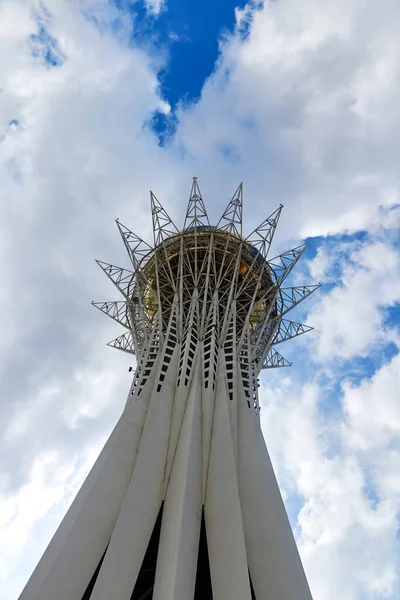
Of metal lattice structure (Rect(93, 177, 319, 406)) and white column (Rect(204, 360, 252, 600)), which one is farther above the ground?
metal lattice structure (Rect(93, 177, 319, 406))

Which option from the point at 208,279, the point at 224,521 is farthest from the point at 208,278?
the point at 224,521

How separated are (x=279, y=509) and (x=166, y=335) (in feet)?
36.8

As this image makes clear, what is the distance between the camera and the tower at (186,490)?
14.9 m

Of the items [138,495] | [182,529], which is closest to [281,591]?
[182,529]

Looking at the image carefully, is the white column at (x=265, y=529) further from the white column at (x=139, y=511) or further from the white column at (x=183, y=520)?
the white column at (x=139, y=511)

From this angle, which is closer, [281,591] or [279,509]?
[281,591]

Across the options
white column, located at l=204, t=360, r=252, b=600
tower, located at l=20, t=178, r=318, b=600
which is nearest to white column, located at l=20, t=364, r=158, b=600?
tower, located at l=20, t=178, r=318, b=600

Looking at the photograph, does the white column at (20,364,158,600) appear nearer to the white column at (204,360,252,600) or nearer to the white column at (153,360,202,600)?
the white column at (153,360,202,600)

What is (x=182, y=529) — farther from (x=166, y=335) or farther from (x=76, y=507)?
(x=166, y=335)

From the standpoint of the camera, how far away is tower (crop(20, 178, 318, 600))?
48.9 ft

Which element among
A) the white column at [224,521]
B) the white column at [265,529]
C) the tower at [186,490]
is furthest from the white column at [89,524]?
the white column at [265,529]

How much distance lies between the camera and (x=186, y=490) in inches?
646

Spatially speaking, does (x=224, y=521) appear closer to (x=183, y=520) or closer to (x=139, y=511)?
(x=183, y=520)

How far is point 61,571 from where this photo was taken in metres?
15.2
